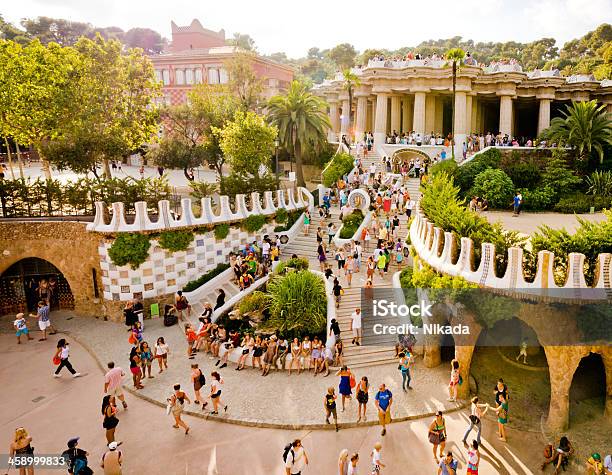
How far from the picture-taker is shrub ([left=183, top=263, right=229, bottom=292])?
2320 centimetres

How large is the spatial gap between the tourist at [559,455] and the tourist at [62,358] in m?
15.4

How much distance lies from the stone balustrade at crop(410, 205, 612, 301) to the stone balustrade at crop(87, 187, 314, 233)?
12.0 m

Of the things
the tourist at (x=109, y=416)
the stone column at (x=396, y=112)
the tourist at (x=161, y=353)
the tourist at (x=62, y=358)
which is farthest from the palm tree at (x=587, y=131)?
the tourist at (x=62, y=358)

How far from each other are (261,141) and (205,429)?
18.5 m

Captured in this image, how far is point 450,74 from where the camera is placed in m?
36.8

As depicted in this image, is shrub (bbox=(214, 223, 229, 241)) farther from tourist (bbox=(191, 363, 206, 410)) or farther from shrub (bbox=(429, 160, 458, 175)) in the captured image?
shrub (bbox=(429, 160, 458, 175))

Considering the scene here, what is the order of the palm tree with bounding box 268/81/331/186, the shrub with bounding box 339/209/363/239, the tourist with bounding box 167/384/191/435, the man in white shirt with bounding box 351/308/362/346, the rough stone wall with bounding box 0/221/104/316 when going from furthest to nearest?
the palm tree with bounding box 268/81/331/186
the shrub with bounding box 339/209/363/239
the rough stone wall with bounding box 0/221/104/316
the man in white shirt with bounding box 351/308/362/346
the tourist with bounding box 167/384/191/435

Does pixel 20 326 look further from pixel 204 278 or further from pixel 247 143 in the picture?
pixel 247 143

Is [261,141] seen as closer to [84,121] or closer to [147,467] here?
[84,121]

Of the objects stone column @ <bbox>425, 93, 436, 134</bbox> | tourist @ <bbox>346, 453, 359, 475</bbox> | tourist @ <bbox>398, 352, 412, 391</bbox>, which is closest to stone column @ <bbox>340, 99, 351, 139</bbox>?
stone column @ <bbox>425, 93, 436, 134</bbox>

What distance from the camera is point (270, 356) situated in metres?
16.8

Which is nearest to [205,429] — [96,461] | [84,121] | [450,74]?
[96,461]

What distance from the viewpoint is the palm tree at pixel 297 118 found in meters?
33.0

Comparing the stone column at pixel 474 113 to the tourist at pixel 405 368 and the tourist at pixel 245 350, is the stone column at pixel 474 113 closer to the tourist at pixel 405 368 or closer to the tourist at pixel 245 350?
the tourist at pixel 405 368
